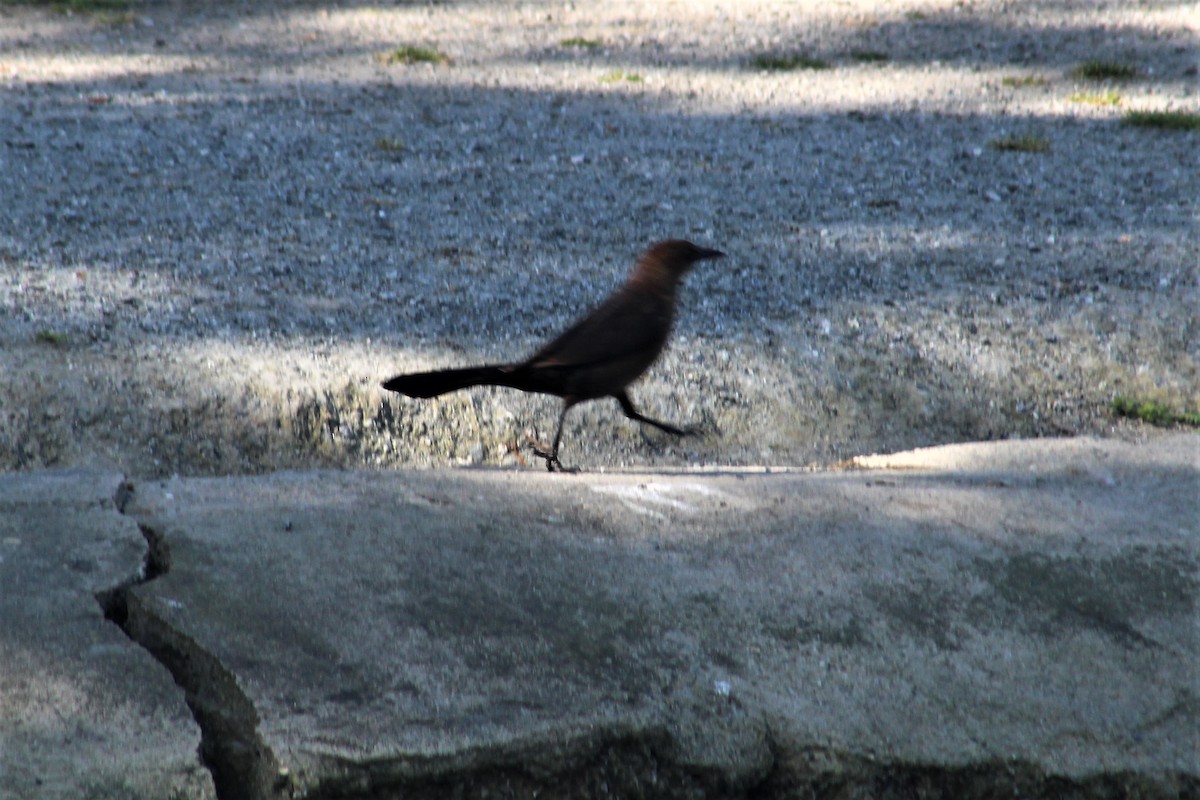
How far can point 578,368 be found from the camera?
161 inches

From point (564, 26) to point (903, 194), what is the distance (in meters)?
5.91

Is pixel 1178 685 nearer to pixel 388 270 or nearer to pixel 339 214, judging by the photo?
pixel 388 270

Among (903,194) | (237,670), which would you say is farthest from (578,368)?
(903,194)

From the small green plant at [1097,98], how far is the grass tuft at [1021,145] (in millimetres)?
1463

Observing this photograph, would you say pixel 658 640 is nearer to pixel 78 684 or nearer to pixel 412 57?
pixel 78 684

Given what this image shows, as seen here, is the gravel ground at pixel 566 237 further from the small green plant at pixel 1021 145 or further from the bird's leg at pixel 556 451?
the bird's leg at pixel 556 451

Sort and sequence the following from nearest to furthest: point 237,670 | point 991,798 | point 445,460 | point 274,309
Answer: point 237,670, point 991,798, point 445,460, point 274,309

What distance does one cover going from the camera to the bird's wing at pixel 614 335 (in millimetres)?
4074

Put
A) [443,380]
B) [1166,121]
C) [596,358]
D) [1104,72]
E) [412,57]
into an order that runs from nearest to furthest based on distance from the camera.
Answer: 1. [443,380]
2. [596,358]
3. [1166,121]
4. [1104,72]
5. [412,57]

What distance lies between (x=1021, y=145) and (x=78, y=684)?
26.1 ft

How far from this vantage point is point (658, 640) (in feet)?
9.02

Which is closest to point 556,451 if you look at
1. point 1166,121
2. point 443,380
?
point 443,380

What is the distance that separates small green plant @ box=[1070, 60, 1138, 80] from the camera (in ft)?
36.0

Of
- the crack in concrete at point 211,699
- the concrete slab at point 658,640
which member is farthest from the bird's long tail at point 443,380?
the crack in concrete at point 211,699
